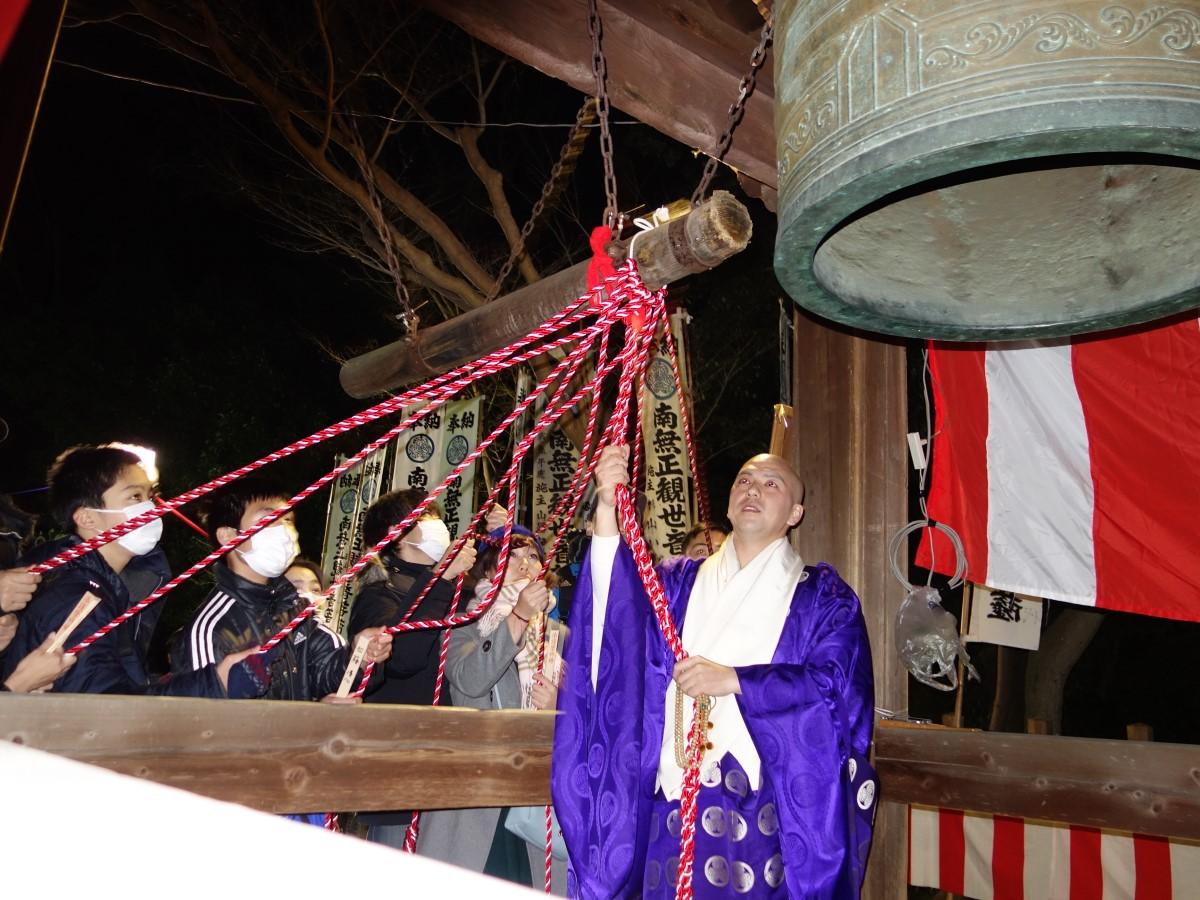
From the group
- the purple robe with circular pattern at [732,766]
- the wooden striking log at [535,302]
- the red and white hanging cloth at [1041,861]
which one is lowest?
the red and white hanging cloth at [1041,861]

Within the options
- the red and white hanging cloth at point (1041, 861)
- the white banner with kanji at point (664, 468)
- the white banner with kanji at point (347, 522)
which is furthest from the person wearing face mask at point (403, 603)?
the white banner with kanji at point (347, 522)

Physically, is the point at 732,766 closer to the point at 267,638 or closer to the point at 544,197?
the point at 267,638

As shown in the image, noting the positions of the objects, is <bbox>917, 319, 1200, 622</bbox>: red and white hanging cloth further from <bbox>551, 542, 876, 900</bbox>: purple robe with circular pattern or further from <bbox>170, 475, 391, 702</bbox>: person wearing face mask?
<bbox>170, 475, 391, 702</bbox>: person wearing face mask

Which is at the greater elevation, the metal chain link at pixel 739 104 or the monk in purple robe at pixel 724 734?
the metal chain link at pixel 739 104

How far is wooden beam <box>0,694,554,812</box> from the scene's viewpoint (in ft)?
6.99

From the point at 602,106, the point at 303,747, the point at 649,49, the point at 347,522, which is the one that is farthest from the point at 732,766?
the point at 347,522

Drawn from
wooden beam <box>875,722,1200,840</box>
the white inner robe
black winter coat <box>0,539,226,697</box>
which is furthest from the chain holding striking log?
wooden beam <box>875,722,1200,840</box>

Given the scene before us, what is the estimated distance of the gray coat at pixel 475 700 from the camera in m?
3.71

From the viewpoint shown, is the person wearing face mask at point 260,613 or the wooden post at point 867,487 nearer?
the person wearing face mask at point 260,613

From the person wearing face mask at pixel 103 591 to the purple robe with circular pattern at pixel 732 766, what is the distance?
1.17 m

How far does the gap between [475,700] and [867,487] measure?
204 centimetres

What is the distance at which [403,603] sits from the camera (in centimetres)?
395

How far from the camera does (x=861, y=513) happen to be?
3.48 metres

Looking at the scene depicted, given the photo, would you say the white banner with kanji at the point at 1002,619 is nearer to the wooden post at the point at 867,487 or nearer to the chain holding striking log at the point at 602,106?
the wooden post at the point at 867,487
